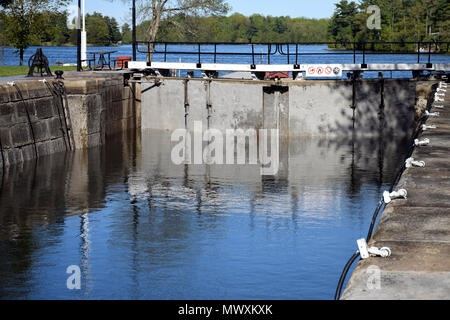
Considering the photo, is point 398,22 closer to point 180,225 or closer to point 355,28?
point 355,28

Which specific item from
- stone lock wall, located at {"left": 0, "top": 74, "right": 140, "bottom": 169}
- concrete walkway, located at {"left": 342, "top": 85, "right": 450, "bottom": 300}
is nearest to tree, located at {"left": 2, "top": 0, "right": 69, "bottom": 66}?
stone lock wall, located at {"left": 0, "top": 74, "right": 140, "bottom": 169}

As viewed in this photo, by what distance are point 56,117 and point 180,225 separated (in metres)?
11.9

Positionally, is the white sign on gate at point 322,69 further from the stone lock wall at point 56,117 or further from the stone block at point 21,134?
the stone block at point 21,134

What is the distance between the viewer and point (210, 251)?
48.2 feet

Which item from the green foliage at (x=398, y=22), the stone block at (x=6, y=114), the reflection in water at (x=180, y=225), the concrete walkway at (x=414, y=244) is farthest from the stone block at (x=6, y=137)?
the green foliage at (x=398, y=22)

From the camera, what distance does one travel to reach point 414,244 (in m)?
6.81

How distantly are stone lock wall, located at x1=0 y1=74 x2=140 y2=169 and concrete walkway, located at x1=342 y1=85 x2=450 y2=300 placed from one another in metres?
16.9

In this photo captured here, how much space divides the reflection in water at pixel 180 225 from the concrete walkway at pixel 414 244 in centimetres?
329

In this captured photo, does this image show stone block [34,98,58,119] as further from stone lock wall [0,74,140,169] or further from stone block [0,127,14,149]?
stone block [0,127,14,149]

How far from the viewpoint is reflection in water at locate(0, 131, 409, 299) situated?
41.2 feet

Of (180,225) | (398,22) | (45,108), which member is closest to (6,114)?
(45,108)

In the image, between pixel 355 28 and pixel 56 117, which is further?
pixel 355 28

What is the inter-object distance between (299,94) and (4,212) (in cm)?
1822
